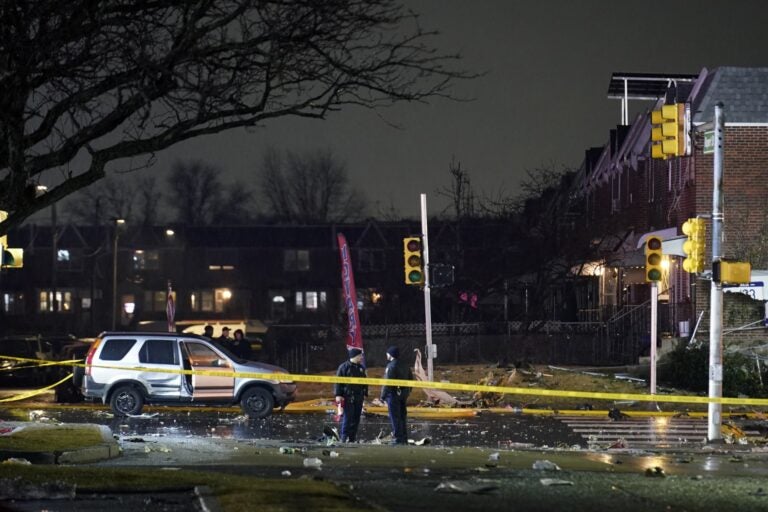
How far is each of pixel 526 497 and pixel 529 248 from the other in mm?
35657

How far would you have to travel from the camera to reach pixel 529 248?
45406 millimetres

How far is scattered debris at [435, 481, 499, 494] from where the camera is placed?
10.4 meters

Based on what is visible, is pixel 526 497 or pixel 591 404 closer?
pixel 526 497

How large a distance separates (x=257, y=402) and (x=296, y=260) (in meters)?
63.1

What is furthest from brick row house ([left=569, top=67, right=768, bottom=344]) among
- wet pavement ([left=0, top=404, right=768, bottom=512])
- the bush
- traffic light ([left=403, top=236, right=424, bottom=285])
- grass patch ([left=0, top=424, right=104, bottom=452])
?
grass patch ([left=0, top=424, right=104, bottom=452])

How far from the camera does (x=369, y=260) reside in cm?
8212

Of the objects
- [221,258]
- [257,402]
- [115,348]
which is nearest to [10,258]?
[115,348]

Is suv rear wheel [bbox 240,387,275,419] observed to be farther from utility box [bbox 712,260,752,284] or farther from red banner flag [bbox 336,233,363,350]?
utility box [bbox 712,260,752,284]

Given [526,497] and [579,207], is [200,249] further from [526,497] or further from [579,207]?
[526,497]

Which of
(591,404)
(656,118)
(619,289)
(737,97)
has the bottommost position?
(591,404)

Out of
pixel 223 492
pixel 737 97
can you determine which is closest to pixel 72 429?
pixel 223 492

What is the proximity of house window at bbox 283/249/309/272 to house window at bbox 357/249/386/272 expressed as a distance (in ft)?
15.7

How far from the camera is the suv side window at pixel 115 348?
2333cm

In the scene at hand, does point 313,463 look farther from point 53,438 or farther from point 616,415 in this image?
point 616,415
